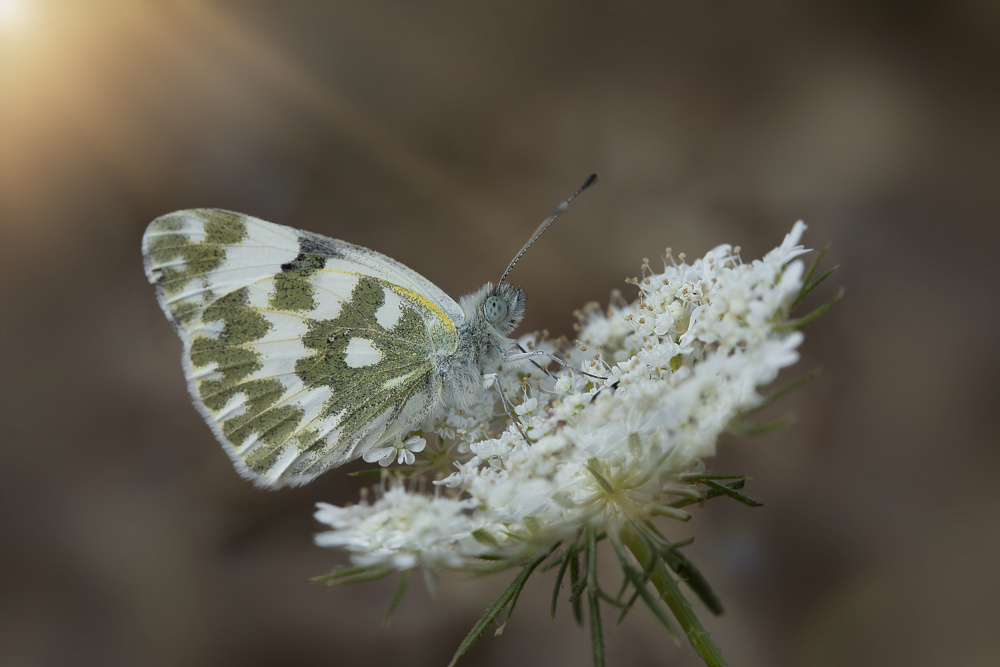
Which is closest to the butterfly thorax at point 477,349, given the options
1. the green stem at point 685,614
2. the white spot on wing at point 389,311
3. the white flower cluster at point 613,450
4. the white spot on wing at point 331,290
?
the white spot on wing at point 389,311

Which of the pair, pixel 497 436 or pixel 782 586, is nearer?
pixel 497 436

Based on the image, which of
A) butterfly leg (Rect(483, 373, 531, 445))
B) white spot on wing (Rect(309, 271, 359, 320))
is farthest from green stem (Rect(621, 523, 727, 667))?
white spot on wing (Rect(309, 271, 359, 320))

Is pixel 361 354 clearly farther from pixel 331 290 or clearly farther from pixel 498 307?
pixel 498 307

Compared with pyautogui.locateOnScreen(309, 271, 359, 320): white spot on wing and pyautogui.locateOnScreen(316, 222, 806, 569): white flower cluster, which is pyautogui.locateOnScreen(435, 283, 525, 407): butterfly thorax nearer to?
pyautogui.locateOnScreen(316, 222, 806, 569): white flower cluster

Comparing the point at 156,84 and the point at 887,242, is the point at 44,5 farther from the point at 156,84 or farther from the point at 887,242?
the point at 887,242

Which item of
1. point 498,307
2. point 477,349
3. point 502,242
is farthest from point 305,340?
point 502,242

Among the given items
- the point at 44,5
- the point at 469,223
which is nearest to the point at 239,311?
the point at 469,223
